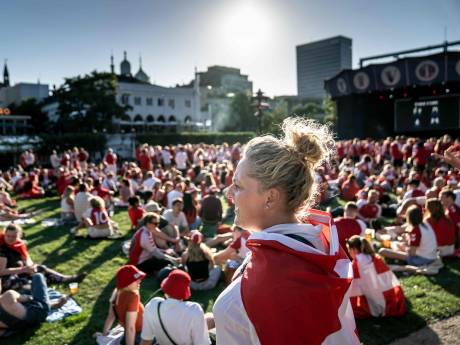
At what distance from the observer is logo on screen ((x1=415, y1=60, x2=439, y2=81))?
2128 cm

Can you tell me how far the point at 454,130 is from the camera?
23328mm

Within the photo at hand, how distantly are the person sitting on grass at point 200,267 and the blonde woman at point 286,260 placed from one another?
4.73m

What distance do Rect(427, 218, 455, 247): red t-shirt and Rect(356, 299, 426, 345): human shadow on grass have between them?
2099 millimetres

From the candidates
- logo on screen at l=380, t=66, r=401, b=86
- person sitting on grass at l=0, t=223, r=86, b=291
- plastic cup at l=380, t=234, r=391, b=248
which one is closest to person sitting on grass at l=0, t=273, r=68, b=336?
person sitting on grass at l=0, t=223, r=86, b=291

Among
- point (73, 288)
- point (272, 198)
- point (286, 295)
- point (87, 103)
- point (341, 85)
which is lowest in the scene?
point (73, 288)

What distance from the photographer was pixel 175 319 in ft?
12.0

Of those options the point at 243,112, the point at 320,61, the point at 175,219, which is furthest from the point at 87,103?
the point at 320,61

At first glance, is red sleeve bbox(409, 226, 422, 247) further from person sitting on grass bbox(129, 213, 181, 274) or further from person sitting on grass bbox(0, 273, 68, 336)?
person sitting on grass bbox(0, 273, 68, 336)

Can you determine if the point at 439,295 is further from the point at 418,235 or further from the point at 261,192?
the point at 261,192

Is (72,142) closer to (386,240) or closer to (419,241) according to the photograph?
(386,240)

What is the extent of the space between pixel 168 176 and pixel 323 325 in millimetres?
13348

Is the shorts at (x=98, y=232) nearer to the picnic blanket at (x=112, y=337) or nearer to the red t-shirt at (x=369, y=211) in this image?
the picnic blanket at (x=112, y=337)

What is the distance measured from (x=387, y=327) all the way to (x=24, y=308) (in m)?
4.33

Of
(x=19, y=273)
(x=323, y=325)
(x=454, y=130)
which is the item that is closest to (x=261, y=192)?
(x=323, y=325)
